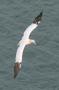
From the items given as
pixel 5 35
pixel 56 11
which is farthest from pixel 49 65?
pixel 56 11

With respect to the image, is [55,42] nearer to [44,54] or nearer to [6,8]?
[44,54]

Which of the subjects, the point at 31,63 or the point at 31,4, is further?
the point at 31,4

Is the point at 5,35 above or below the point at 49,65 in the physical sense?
above

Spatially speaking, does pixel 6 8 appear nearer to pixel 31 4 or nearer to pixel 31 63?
pixel 31 4

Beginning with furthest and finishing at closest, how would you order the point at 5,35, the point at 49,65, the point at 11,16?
the point at 11,16 → the point at 5,35 → the point at 49,65

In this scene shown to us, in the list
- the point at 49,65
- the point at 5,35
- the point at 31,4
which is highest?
the point at 31,4

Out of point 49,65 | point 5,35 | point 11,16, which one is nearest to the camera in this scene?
point 49,65

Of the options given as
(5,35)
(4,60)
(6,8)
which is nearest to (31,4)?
(6,8)
